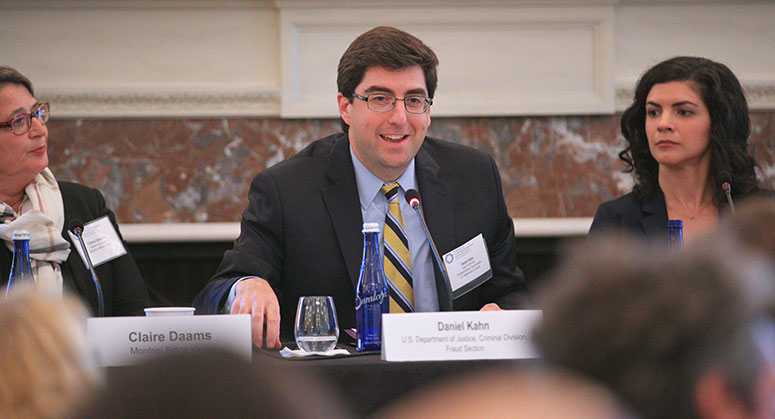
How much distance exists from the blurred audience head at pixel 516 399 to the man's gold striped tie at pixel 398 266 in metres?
1.82

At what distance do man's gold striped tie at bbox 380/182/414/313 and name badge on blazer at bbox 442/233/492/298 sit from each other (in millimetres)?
155

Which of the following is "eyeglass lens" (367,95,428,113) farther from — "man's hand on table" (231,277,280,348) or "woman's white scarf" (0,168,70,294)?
"woman's white scarf" (0,168,70,294)

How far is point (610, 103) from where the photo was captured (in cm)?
398

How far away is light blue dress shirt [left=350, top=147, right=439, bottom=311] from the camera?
2.44 m

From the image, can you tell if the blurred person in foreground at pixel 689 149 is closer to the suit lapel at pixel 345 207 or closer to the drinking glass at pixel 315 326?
the suit lapel at pixel 345 207

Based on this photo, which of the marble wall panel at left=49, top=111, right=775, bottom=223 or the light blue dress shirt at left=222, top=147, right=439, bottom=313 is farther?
the marble wall panel at left=49, top=111, right=775, bottom=223

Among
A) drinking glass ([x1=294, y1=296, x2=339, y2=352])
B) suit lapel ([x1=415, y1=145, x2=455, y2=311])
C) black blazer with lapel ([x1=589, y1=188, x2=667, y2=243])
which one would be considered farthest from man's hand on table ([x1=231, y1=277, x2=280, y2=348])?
black blazer with lapel ([x1=589, y1=188, x2=667, y2=243])

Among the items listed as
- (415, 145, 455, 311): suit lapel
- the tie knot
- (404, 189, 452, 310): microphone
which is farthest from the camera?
the tie knot

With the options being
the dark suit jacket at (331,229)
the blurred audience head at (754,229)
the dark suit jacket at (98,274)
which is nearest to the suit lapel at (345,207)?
the dark suit jacket at (331,229)

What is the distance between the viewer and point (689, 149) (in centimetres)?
279

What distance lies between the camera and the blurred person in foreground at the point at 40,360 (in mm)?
631

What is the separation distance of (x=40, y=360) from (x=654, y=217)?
2.46m

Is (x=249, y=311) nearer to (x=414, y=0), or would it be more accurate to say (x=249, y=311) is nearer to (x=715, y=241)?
(x=715, y=241)

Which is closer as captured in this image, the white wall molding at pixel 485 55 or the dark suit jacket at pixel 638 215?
the dark suit jacket at pixel 638 215
